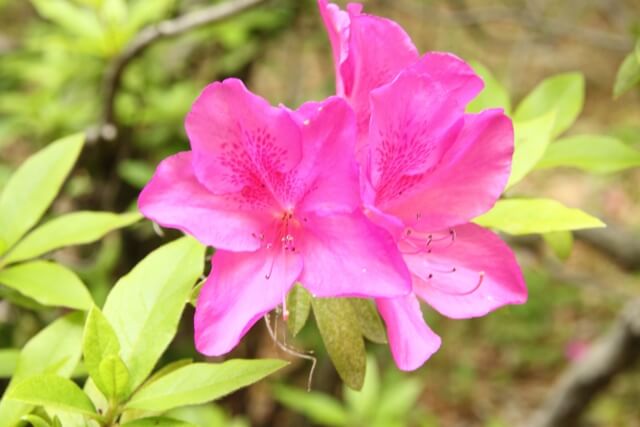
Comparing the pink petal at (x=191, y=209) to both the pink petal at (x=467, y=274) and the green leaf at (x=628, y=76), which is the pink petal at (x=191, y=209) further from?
the green leaf at (x=628, y=76)

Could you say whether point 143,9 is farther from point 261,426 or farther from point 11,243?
point 261,426

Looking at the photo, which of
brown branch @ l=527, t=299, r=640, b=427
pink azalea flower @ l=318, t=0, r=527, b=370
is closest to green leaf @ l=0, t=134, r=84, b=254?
pink azalea flower @ l=318, t=0, r=527, b=370

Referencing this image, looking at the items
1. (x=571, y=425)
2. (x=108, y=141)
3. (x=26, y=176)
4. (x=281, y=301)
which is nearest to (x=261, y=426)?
(x=571, y=425)

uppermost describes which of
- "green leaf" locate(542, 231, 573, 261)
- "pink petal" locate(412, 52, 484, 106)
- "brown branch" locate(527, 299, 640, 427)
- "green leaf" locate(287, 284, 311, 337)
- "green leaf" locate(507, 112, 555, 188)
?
"pink petal" locate(412, 52, 484, 106)

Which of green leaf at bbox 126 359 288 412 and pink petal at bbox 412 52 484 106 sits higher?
pink petal at bbox 412 52 484 106

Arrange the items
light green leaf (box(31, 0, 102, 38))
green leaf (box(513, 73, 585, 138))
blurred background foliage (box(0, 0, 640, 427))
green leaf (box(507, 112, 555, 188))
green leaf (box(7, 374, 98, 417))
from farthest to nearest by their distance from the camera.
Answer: blurred background foliage (box(0, 0, 640, 427)) → light green leaf (box(31, 0, 102, 38)) → green leaf (box(513, 73, 585, 138)) → green leaf (box(507, 112, 555, 188)) → green leaf (box(7, 374, 98, 417))

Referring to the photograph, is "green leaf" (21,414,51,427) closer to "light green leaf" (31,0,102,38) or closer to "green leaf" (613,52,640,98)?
"green leaf" (613,52,640,98)
